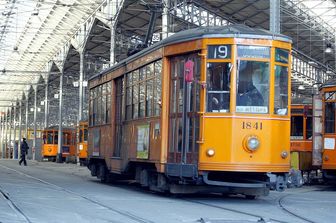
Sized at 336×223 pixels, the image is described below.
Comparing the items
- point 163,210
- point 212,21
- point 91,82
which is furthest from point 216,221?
point 212,21

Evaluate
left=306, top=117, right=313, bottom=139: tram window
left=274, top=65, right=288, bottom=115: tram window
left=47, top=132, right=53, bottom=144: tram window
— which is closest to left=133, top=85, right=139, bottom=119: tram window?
left=274, top=65, right=288, bottom=115: tram window

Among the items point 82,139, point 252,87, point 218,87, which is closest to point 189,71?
point 218,87

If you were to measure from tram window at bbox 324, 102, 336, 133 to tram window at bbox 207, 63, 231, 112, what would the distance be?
7385 millimetres

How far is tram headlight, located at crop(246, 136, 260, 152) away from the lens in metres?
13.5

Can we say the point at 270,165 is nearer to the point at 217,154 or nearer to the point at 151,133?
the point at 217,154

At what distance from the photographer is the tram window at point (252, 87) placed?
1365 centimetres

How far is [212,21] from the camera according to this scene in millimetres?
38906

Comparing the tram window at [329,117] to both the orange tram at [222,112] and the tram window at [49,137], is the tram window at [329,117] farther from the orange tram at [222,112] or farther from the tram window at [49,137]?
the tram window at [49,137]

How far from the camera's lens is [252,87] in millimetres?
13695

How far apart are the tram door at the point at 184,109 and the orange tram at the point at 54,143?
131 feet

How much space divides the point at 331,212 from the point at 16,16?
35.2 m

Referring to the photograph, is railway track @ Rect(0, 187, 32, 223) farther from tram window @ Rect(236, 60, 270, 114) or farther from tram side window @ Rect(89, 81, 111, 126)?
tram side window @ Rect(89, 81, 111, 126)

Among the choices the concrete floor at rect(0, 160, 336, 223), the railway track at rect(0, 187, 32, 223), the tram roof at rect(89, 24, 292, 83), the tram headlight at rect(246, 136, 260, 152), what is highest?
the tram roof at rect(89, 24, 292, 83)

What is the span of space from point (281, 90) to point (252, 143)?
1410mm
